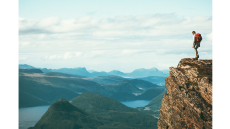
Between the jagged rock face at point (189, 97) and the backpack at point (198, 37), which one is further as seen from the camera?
the jagged rock face at point (189, 97)

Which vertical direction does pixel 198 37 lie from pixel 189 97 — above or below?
above

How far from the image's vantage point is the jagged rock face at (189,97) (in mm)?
24688

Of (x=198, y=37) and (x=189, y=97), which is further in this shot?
(x=189, y=97)

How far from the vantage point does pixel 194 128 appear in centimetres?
2578

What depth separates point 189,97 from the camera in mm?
26781

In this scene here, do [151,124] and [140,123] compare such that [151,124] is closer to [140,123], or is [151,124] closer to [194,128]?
[140,123]

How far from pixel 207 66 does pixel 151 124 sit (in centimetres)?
9087

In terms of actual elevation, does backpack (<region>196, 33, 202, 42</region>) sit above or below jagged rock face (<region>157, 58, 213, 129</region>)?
above

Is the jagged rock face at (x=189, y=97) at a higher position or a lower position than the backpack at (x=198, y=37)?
lower

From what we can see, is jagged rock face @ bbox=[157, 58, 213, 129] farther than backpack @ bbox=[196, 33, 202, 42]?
Yes

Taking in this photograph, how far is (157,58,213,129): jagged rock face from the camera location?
2469 centimetres
